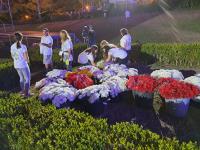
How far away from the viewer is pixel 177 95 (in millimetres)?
8531

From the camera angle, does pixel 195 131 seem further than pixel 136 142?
Yes

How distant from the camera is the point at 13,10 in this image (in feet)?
115

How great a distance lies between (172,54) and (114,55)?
4180 millimetres

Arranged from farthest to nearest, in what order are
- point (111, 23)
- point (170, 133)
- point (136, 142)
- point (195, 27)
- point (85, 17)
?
point (85, 17), point (111, 23), point (195, 27), point (170, 133), point (136, 142)

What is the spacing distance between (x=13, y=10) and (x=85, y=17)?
1099 centimetres

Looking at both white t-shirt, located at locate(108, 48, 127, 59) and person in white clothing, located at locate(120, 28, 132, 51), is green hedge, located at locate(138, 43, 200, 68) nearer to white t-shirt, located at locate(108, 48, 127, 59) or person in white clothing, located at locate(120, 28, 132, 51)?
person in white clothing, located at locate(120, 28, 132, 51)

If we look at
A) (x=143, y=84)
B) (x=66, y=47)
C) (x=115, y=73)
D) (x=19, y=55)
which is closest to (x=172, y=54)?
(x=66, y=47)

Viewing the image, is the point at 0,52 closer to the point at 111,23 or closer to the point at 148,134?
the point at 148,134

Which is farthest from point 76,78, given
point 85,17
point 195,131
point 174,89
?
point 85,17

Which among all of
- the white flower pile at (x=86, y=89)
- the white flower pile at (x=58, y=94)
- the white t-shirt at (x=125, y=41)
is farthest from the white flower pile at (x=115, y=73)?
the white t-shirt at (x=125, y=41)

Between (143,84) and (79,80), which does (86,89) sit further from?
(143,84)

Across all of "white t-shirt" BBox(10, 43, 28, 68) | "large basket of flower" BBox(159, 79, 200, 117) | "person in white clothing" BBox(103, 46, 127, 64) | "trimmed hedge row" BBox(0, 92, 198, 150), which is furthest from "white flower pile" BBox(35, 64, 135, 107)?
"person in white clothing" BBox(103, 46, 127, 64)

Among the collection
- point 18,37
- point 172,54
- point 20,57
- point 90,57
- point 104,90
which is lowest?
point 172,54

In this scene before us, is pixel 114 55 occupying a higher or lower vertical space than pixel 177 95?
higher
